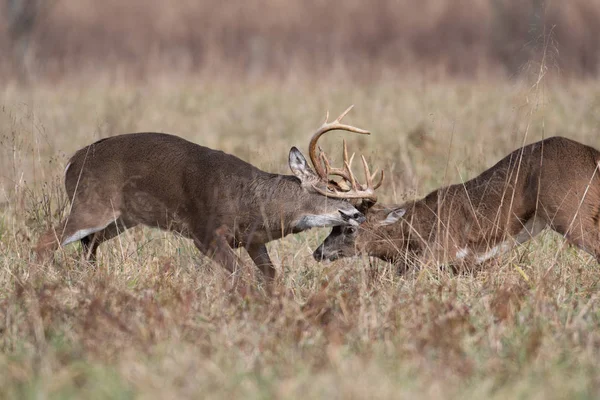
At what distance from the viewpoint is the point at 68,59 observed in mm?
22781

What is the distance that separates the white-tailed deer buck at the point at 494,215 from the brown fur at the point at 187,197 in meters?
0.36

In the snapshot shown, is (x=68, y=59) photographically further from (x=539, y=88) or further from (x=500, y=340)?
(x=500, y=340)

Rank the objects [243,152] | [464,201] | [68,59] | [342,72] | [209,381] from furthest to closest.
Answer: [68,59] → [342,72] → [243,152] → [464,201] → [209,381]

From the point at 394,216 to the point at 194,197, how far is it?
4.92ft

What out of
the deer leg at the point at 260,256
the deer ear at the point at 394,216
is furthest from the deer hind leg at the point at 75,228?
the deer ear at the point at 394,216

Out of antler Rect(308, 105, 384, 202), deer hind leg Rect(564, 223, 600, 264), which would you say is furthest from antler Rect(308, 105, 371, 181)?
deer hind leg Rect(564, 223, 600, 264)

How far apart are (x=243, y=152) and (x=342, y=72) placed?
7.36 meters

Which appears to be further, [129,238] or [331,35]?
[331,35]

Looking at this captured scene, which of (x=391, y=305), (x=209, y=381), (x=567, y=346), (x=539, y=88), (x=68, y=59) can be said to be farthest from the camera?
(x=68, y=59)

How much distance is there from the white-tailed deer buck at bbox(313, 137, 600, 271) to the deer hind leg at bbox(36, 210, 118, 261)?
156 centimetres

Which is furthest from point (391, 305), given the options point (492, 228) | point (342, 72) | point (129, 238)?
point (342, 72)

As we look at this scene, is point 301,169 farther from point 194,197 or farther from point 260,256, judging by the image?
point 194,197

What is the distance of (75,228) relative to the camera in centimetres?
742

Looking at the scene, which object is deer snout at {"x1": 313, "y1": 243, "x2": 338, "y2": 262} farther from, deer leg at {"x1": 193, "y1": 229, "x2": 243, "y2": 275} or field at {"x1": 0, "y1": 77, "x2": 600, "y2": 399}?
deer leg at {"x1": 193, "y1": 229, "x2": 243, "y2": 275}
